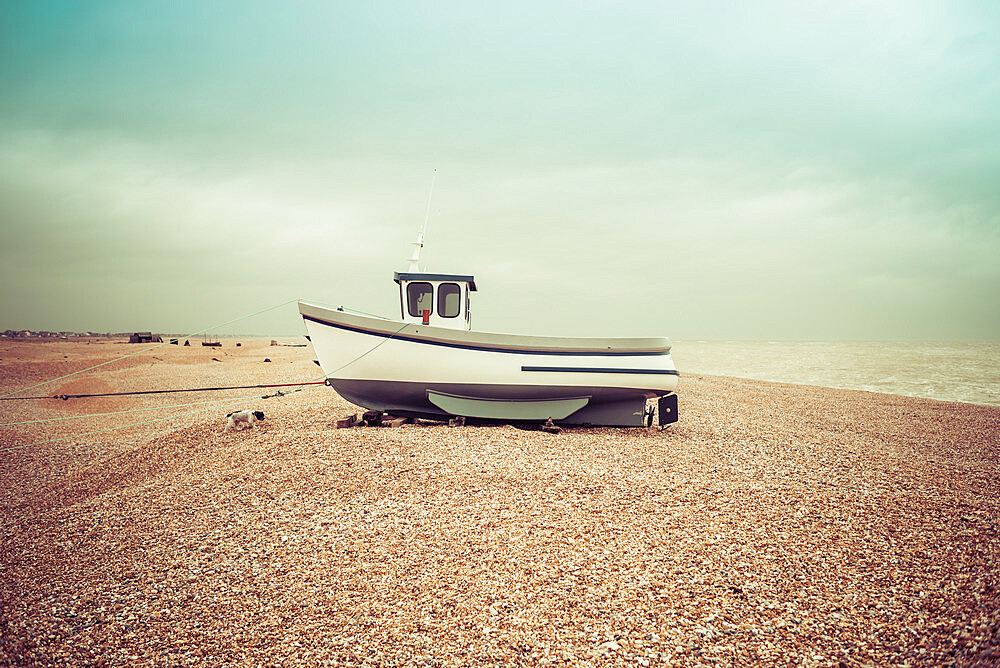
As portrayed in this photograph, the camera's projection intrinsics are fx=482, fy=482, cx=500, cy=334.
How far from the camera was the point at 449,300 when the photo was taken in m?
9.61

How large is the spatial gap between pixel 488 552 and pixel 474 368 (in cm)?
450

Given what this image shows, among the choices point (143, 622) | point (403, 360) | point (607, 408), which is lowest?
point (143, 622)

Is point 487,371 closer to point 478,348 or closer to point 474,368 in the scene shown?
point 474,368

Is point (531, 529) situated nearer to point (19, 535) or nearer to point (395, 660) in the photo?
point (395, 660)

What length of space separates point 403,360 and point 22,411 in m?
10.0

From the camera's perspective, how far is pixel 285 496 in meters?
5.22

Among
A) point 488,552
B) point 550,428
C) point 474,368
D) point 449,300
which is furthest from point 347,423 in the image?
point 488,552

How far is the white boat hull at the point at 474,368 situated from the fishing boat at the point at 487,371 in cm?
2

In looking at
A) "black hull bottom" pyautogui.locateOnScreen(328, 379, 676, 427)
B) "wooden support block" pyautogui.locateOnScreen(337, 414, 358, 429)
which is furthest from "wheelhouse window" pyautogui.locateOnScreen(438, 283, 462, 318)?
"wooden support block" pyautogui.locateOnScreen(337, 414, 358, 429)

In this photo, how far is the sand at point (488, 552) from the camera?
9.96 feet

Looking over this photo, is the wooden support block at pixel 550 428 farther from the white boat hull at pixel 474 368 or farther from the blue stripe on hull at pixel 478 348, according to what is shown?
the blue stripe on hull at pixel 478 348


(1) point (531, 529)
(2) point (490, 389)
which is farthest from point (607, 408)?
(1) point (531, 529)

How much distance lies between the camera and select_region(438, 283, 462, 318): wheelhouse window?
9.59m

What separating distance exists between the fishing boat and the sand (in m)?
0.96
